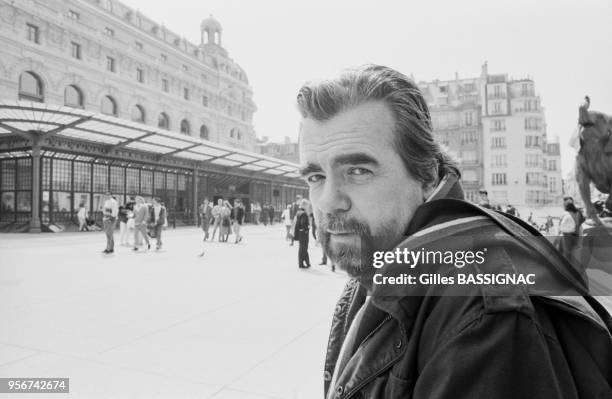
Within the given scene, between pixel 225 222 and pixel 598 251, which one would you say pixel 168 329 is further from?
pixel 225 222

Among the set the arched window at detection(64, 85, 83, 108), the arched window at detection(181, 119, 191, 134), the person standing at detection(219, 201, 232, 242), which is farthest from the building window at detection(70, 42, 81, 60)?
the person standing at detection(219, 201, 232, 242)

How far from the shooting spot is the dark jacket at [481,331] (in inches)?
22.7

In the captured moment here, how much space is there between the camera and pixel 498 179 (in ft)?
164

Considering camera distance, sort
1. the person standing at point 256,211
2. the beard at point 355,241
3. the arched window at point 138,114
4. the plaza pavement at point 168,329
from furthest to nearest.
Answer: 1. the arched window at point 138,114
2. the person standing at point 256,211
3. the plaza pavement at point 168,329
4. the beard at point 355,241

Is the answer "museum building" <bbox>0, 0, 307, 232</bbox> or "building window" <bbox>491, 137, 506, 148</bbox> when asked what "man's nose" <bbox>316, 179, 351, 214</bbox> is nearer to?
"museum building" <bbox>0, 0, 307, 232</bbox>

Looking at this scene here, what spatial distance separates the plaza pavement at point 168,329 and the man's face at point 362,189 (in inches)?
75.8

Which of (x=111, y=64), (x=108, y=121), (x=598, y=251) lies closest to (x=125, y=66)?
(x=111, y=64)

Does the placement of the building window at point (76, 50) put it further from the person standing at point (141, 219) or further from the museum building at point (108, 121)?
the person standing at point (141, 219)

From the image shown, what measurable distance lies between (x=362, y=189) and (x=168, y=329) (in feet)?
11.5

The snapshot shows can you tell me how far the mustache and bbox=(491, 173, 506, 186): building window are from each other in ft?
182

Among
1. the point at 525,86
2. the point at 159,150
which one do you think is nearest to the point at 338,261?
the point at 159,150

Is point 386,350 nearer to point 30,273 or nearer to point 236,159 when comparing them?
point 30,273

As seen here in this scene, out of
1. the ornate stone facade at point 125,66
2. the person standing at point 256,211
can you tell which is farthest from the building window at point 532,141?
the person standing at point 256,211

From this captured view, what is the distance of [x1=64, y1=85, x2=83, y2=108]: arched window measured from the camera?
26.6 m
